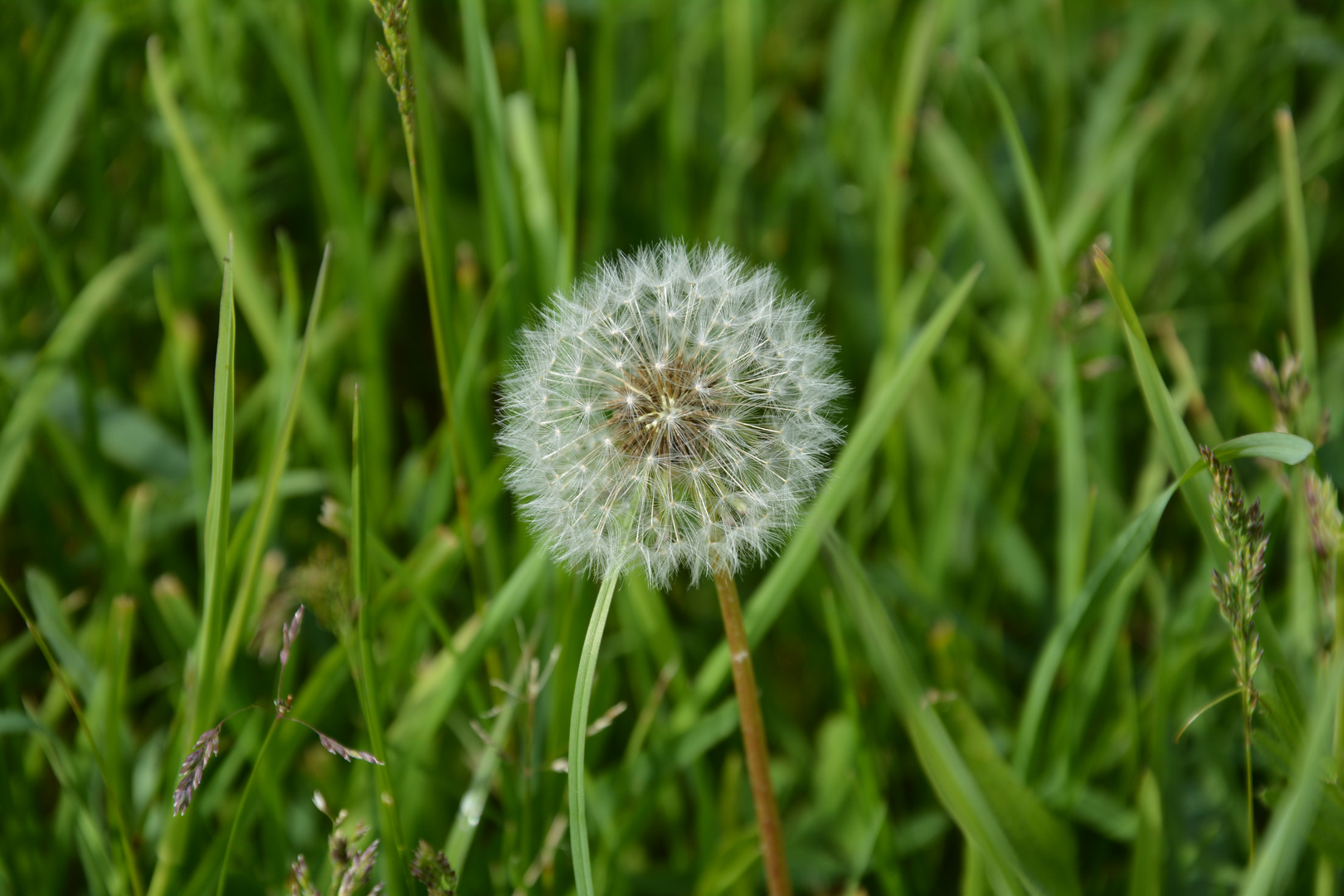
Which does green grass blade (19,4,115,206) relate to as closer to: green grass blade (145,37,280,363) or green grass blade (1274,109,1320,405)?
green grass blade (145,37,280,363)

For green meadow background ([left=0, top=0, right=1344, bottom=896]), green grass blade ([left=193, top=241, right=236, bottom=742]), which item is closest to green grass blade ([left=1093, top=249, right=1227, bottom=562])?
green meadow background ([left=0, top=0, right=1344, bottom=896])

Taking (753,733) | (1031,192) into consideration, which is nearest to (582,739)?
(753,733)

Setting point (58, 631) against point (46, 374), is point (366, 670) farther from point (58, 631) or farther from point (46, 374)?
point (46, 374)

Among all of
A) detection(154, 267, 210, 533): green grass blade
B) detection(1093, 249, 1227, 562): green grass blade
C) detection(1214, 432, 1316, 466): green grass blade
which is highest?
detection(154, 267, 210, 533): green grass blade

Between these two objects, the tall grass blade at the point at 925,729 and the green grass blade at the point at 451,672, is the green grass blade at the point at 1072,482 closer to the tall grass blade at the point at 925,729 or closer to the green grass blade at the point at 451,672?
the tall grass blade at the point at 925,729

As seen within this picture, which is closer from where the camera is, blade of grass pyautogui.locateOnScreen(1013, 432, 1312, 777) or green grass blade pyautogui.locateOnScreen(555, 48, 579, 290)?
blade of grass pyautogui.locateOnScreen(1013, 432, 1312, 777)

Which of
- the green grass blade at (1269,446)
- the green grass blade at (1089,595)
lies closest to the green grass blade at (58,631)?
the green grass blade at (1089,595)

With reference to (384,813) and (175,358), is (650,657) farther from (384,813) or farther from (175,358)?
(175,358)

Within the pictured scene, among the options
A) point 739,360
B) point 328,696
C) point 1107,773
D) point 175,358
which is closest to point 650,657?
point 328,696
